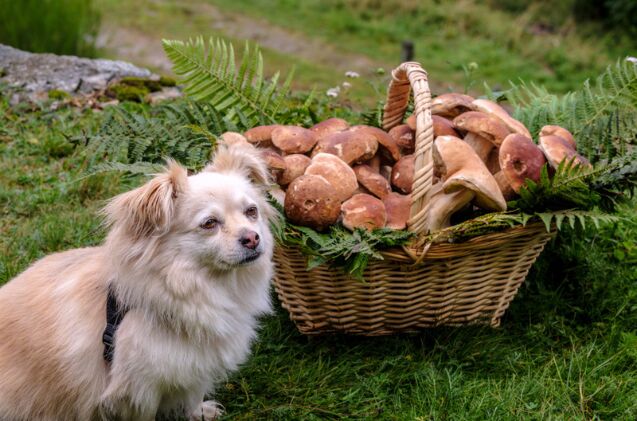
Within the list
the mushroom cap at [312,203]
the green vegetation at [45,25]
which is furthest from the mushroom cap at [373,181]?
the green vegetation at [45,25]

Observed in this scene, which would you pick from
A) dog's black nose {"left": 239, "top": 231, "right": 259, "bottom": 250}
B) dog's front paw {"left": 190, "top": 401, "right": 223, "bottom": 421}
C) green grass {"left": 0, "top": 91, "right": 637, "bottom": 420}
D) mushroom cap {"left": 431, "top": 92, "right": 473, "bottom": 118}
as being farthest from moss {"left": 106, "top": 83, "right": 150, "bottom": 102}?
dog's black nose {"left": 239, "top": 231, "right": 259, "bottom": 250}

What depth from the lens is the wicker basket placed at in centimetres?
279

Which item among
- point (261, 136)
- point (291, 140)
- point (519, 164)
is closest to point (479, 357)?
point (519, 164)

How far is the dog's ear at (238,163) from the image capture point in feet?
8.42

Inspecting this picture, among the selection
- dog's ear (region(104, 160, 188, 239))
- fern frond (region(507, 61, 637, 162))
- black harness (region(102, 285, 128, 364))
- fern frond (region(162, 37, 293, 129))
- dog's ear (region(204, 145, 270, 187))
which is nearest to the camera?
dog's ear (region(104, 160, 188, 239))

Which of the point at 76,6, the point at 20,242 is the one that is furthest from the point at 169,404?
the point at 76,6

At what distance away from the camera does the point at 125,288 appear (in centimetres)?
234

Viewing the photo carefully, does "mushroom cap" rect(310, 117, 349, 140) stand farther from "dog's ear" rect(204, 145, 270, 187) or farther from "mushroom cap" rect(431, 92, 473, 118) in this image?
"dog's ear" rect(204, 145, 270, 187)

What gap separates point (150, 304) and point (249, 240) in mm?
419

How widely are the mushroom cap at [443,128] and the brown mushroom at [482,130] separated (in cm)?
4

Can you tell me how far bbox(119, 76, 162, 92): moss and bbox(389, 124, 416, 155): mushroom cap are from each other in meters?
3.19

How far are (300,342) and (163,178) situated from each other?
1.35 metres

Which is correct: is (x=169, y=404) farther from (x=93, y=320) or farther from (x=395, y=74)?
(x=395, y=74)

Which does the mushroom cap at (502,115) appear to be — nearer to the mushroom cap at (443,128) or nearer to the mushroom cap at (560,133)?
the mushroom cap at (560,133)
